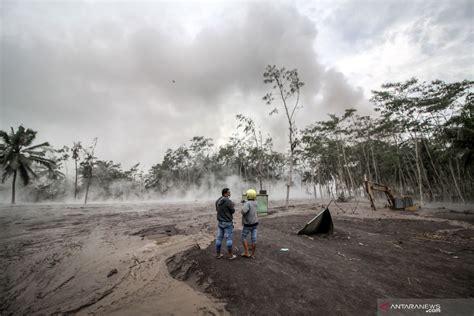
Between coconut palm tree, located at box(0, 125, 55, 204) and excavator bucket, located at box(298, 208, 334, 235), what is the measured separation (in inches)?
1420

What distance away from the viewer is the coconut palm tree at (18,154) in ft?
91.8

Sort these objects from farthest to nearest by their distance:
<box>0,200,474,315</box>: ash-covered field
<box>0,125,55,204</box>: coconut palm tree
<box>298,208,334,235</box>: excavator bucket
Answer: <box>0,125,55,204</box>: coconut palm tree < <box>298,208,334,235</box>: excavator bucket < <box>0,200,474,315</box>: ash-covered field

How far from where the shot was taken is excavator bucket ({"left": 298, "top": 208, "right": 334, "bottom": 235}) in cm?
895

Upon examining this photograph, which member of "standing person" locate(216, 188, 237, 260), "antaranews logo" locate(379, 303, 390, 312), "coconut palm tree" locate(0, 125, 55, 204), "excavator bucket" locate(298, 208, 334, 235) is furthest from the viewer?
Result: "coconut palm tree" locate(0, 125, 55, 204)

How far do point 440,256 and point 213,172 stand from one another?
5545cm

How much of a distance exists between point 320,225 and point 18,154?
3812 cm

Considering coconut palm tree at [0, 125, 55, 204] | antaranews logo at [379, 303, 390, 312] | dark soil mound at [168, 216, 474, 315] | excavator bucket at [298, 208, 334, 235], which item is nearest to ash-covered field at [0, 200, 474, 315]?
dark soil mound at [168, 216, 474, 315]

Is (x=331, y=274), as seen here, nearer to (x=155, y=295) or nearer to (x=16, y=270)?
(x=155, y=295)

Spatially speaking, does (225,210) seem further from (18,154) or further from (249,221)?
(18,154)

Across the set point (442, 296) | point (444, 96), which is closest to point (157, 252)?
point (442, 296)

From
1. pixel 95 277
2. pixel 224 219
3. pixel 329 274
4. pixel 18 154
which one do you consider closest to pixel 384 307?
pixel 329 274

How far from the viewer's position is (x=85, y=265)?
5.57 metres

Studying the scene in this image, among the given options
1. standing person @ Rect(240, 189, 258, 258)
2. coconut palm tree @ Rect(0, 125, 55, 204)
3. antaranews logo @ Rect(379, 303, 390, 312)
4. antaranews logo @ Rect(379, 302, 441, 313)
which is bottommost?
antaranews logo @ Rect(379, 302, 441, 313)

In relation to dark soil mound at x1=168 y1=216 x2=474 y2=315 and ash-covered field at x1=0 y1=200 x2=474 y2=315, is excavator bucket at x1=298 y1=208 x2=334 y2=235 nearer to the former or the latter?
ash-covered field at x1=0 y1=200 x2=474 y2=315
